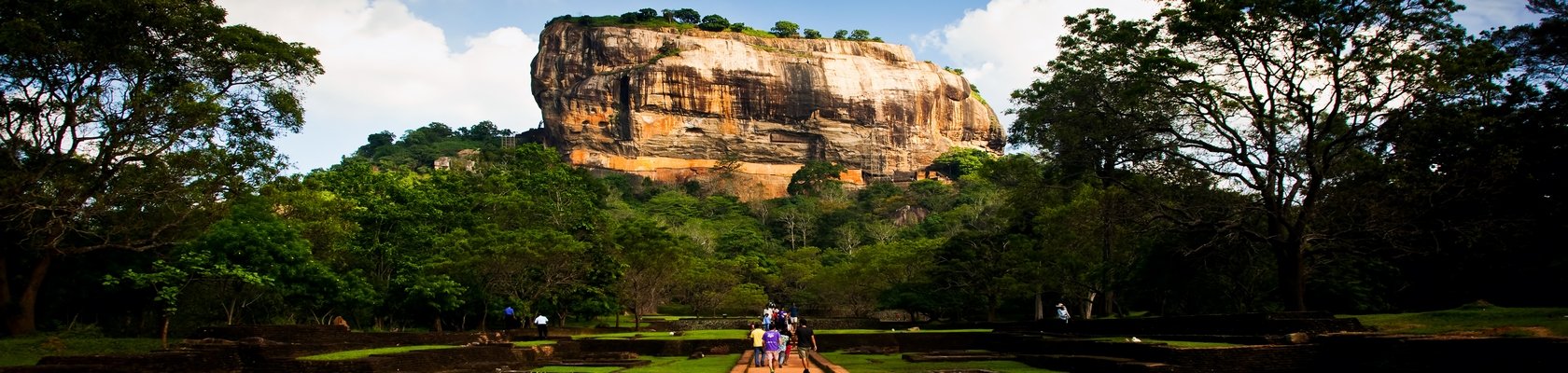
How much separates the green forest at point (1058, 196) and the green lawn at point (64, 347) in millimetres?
980

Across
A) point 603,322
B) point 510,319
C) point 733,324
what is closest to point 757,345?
point 510,319

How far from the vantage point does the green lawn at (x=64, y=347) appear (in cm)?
2234

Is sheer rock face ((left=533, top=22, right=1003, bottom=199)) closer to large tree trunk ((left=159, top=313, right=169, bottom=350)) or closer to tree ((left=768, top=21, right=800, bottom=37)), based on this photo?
tree ((left=768, top=21, right=800, bottom=37))

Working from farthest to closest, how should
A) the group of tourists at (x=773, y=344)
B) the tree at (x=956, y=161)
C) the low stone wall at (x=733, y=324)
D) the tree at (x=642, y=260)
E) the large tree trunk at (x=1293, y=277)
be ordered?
the tree at (x=956, y=161) → the low stone wall at (x=733, y=324) → the tree at (x=642, y=260) → the large tree trunk at (x=1293, y=277) → the group of tourists at (x=773, y=344)

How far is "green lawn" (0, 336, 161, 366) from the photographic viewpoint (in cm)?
2234

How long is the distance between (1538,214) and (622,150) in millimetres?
98584

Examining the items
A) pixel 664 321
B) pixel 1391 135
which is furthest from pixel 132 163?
pixel 1391 135

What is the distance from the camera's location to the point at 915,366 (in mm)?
20594

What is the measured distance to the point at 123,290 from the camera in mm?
29156

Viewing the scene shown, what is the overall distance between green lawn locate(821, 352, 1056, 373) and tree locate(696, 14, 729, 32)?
10063cm

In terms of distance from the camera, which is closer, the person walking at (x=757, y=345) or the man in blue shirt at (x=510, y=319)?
the person walking at (x=757, y=345)

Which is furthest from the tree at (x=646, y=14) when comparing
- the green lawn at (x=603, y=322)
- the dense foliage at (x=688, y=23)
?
the green lawn at (x=603, y=322)

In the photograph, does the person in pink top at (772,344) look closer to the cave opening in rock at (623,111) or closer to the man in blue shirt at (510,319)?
the man in blue shirt at (510,319)

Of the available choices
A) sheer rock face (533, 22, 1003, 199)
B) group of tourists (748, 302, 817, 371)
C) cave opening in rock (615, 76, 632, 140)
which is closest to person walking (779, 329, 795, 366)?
group of tourists (748, 302, 817, 371)
